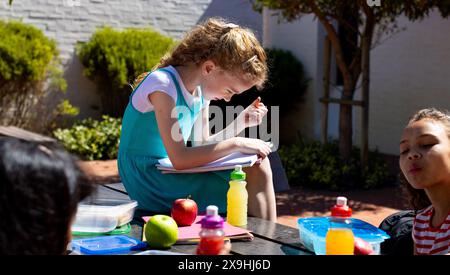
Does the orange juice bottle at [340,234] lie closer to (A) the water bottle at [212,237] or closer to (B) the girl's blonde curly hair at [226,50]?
(A) the water bottle at [212,237]

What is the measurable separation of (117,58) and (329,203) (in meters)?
4.35

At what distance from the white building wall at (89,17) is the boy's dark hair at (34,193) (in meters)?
8.65

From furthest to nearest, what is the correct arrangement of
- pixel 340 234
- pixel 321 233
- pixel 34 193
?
pixel 321 233 → pixel 340 234 → pixel 34 193

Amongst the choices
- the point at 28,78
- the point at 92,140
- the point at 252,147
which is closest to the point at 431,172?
the point at 252,147

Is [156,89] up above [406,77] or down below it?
below

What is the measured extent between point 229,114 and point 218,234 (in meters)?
7.63

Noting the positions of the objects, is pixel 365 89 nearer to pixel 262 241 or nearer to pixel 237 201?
pixel 237 201

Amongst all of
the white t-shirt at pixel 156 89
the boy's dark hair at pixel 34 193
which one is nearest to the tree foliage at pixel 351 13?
the white t-shirt at pixel 156 89

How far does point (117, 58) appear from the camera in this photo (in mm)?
9680

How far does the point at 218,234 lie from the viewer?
1.85 meters

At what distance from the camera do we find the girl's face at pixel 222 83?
330 cm

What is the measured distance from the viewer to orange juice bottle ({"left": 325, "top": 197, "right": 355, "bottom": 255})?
6.80ft

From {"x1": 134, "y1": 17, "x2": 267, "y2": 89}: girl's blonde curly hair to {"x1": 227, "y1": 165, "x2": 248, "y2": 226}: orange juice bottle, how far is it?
24.1 inches
